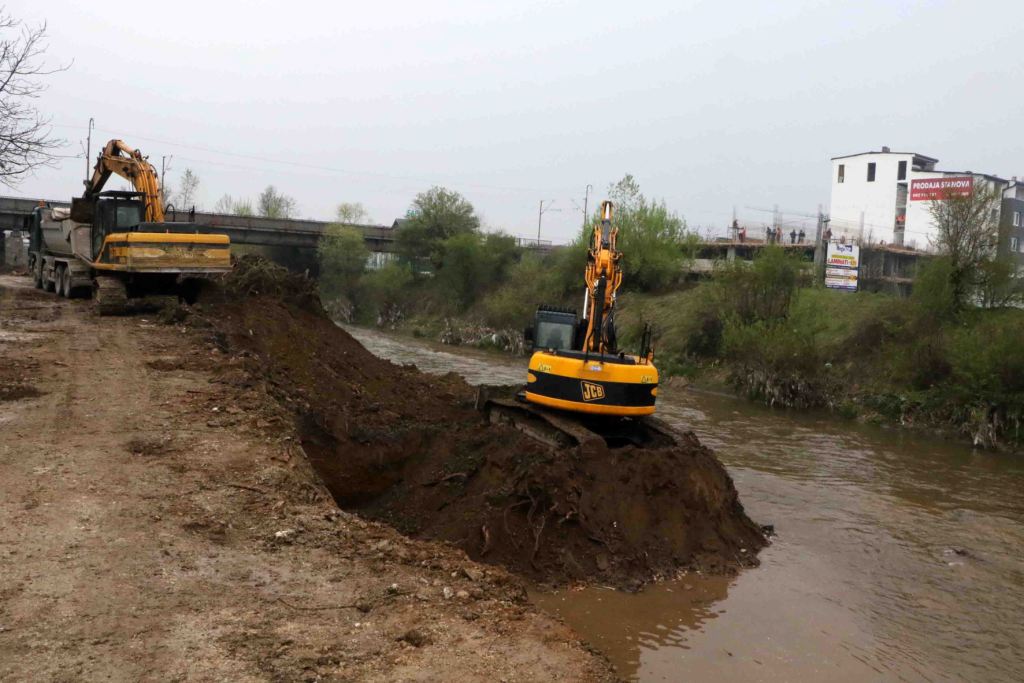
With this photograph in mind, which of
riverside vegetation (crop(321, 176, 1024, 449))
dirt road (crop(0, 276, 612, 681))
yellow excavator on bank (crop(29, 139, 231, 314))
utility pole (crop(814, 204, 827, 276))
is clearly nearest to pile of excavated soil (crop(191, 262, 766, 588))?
dirt road (crop(0, 276, 612, 681))

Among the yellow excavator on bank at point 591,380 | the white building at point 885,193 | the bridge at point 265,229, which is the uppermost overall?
the white building at point 885,193

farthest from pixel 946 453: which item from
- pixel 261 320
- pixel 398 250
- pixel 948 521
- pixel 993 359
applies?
pixel 398 250

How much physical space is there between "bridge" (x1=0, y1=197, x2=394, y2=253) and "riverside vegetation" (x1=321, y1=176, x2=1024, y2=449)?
37.6ft

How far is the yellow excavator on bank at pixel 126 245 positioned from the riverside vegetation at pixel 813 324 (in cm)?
1621

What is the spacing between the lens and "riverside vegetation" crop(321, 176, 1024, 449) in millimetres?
22406

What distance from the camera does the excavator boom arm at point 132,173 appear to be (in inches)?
862

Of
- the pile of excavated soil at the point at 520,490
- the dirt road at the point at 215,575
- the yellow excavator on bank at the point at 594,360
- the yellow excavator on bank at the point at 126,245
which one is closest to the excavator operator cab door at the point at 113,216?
the yellow excavator on bank at the point at 126,245

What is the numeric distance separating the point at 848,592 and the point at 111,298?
620 inches

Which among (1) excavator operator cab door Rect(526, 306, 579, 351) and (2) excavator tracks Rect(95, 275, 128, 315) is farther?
(2) excavator tracks Rect(95, 275, 128, 315)

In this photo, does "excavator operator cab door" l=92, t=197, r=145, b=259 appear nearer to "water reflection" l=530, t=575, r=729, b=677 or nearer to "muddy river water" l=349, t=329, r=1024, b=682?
"muddy river water" l=349, t=329, r=1024, b=682

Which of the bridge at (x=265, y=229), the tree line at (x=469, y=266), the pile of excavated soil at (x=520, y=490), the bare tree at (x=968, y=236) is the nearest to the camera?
the pile of excavated soil at (x=520, y=490)

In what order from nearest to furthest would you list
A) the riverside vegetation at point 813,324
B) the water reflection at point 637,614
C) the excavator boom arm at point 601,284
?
the water reflection at point 637,614, the excavator boom arm at point 601,284, the riverside vegetation at point 813,324

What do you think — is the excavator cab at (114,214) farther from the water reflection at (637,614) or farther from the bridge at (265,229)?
the bridge at (265,229)

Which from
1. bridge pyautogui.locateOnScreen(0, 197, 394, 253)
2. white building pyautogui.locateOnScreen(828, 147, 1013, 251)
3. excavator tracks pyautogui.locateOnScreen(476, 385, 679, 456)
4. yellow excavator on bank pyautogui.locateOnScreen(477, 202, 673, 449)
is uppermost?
white building pyautogui.locateOnScreen(828, 147, 1013, 251)
